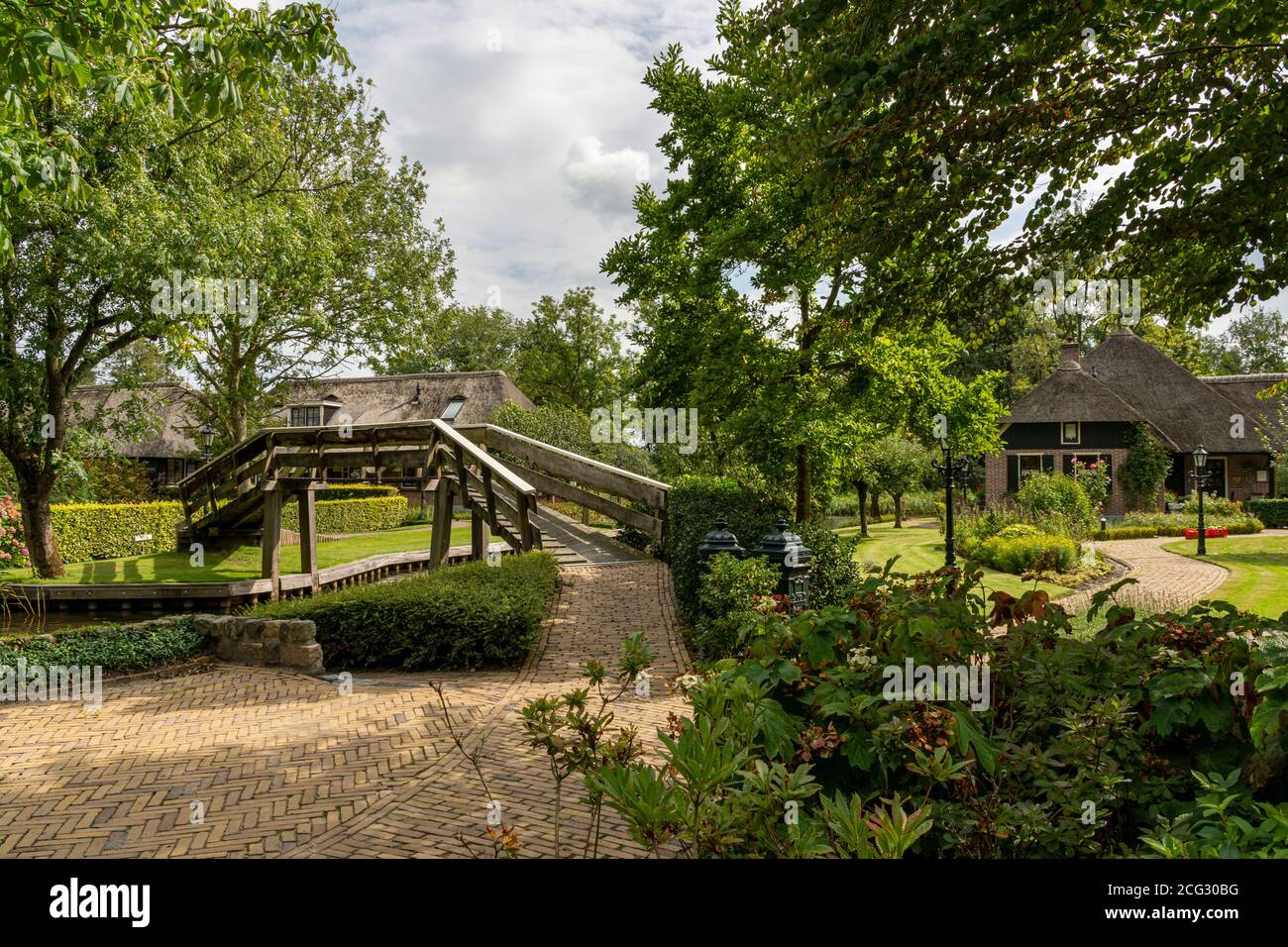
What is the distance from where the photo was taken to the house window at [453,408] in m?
35.7

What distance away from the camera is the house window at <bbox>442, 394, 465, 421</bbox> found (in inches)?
1406

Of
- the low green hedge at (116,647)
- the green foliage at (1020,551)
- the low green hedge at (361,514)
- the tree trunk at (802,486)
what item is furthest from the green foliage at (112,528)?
the green foliage at (1020,551)

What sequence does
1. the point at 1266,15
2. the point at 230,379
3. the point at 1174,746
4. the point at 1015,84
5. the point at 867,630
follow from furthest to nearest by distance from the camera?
1. the point at 230,379
2. the point at 1015,84
3. the point at 1266,15
4. the point at 867,630
5. the point at 1174,746

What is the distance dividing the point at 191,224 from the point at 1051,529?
18.3 meters

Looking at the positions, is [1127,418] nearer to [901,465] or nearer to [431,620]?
[901,465]

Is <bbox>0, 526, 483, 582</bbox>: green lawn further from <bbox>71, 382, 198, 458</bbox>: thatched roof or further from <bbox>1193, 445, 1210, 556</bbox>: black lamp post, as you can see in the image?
<bbox>1193, 445, 1210, 556</bbox>: black lamp post

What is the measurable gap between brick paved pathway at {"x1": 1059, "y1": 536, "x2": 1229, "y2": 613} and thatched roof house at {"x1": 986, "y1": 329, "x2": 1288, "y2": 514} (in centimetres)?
595

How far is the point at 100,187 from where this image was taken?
11211 millimetres

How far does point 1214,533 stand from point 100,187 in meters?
23.5

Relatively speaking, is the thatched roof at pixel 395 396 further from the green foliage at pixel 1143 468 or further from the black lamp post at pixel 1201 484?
the black lamp post at pixel 1201 484

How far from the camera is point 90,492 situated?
22172 mm

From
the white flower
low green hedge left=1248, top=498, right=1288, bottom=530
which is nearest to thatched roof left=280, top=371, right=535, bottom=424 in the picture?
low green hedge left=1248, top=498, right=1288, bottom=530

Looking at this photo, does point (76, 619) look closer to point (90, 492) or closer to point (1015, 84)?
point (90, 492)

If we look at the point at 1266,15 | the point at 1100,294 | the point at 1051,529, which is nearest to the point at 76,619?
the point at 1100,294
